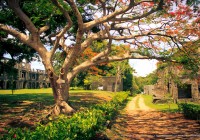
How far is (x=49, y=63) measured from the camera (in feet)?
41.9

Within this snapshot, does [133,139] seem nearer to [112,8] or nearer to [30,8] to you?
[112,8]

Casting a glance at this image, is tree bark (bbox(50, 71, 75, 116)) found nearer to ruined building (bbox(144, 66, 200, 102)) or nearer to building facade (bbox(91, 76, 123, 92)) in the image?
ruined building (bbox(144, 66, 200, 102))

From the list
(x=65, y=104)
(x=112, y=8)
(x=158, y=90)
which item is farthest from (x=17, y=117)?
(x=158, y=90)

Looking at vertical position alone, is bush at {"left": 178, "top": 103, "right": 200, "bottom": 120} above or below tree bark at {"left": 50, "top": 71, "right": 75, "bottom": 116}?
below

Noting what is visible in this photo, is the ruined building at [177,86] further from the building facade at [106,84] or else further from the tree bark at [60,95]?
the building facade at [106,84]

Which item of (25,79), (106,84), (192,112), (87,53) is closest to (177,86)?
(192,112)

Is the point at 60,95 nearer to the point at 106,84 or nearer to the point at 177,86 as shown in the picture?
the point at 177,86

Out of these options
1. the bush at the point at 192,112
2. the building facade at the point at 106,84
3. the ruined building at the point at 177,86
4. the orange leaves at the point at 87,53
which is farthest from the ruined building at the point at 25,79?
the bush at the point at 192,112

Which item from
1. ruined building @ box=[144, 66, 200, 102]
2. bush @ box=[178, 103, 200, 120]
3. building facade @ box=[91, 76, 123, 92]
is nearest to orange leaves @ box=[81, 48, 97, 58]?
ruined building @ box=[144, 66, 200, 102]

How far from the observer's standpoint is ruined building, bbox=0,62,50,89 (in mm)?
47388

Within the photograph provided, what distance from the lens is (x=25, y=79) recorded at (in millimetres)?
56094

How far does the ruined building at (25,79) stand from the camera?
47.4 m

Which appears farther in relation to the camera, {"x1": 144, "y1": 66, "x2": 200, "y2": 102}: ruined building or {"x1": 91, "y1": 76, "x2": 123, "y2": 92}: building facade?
{"x1": 91, "y1": 76, "x2": 123, "y2": 92}: building facade

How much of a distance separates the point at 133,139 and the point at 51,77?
20.7 ft
